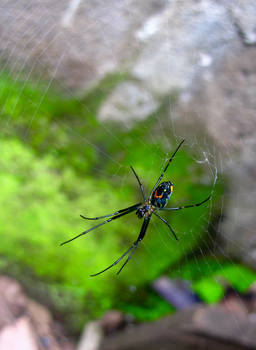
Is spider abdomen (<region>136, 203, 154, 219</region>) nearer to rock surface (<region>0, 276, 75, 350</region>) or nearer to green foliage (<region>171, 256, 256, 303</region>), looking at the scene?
green foliage (<region>171, 256, 256, 303</region>)

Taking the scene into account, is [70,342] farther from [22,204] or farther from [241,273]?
[241,273]

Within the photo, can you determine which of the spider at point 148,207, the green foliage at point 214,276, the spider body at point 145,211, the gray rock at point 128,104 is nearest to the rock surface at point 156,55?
the gray rock at point 128,104

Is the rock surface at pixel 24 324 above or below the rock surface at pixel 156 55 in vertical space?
below

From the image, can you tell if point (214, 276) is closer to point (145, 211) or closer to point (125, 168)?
point (145, 211)

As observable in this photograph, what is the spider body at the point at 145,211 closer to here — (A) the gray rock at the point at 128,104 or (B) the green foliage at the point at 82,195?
(B) the green foliage at the point at 82,195

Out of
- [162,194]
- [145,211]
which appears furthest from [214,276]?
[162,194]

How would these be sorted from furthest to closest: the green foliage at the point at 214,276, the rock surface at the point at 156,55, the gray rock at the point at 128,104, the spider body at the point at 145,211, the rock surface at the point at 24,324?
1. the rock surface at the point at 24,324
2. the green foliage at the point at 214,276
3. the spider body at the point at 145,211
4. the gray rock at the point at 128,104
5. the rock surface at the point at 156,55

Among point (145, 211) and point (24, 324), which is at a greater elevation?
point (145, 211)

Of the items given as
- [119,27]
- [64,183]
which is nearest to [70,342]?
[64,183]
